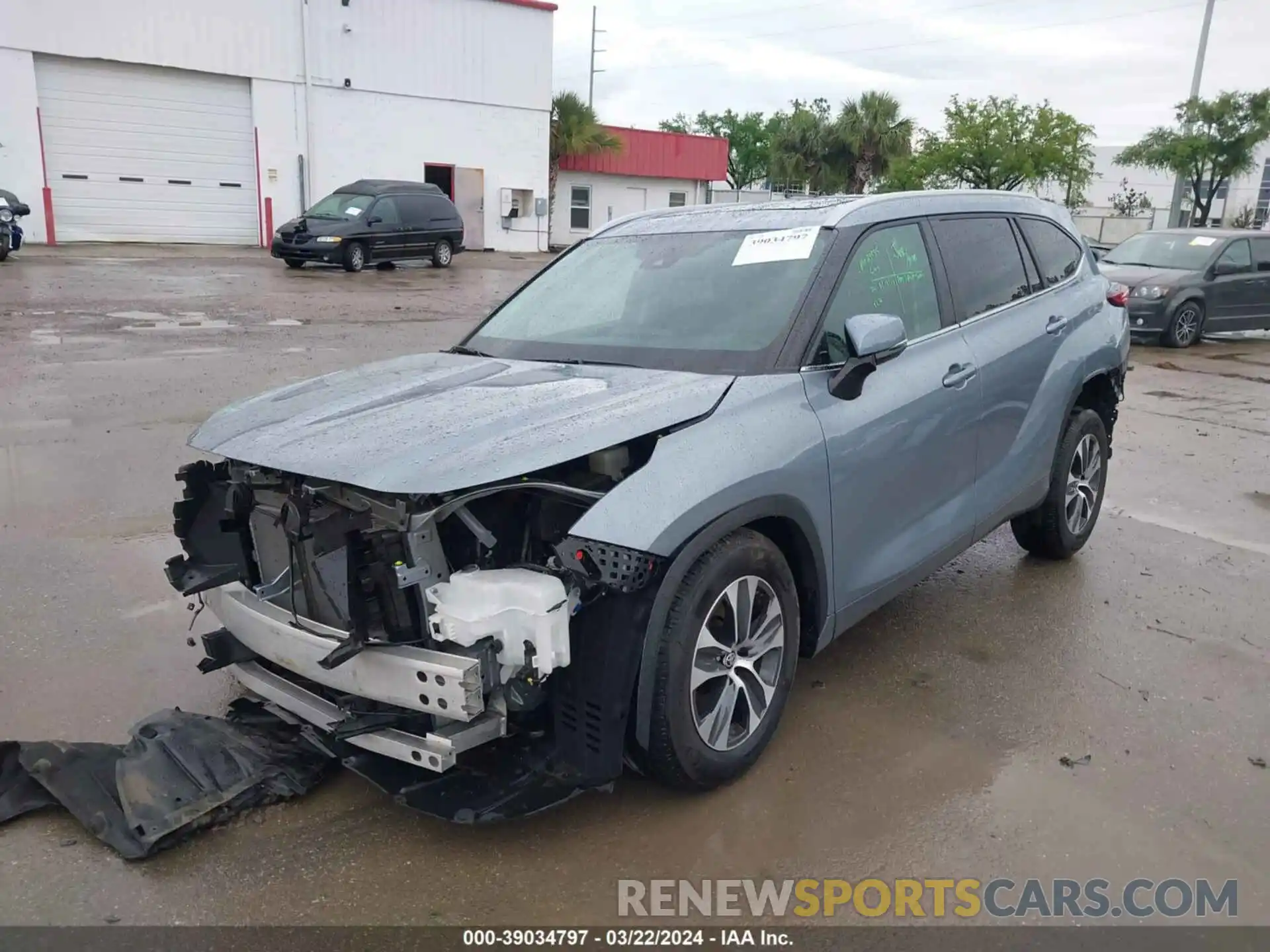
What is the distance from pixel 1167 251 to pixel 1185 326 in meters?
1.46

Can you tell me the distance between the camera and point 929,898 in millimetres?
2805

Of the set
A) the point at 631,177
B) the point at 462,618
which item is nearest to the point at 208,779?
the point at 462,618

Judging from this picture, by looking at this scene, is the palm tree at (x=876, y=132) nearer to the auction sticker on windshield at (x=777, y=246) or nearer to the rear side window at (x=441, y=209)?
the rear side window at (x=441, y=209)

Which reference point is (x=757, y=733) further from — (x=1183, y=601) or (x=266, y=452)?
(x=1183, y=601)

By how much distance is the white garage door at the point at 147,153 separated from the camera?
24656 millimetres

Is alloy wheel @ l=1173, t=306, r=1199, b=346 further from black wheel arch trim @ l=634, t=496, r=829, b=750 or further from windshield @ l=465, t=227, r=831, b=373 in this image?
black wheel arch trim @ l=634, t=496, r=829, b=750

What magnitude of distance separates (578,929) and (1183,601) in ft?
12.1

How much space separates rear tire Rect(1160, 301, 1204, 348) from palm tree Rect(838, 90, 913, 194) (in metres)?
25.9

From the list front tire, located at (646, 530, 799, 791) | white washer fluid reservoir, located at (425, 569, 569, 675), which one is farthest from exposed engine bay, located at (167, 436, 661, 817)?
front tire, located at (646, 530, 799, 791)

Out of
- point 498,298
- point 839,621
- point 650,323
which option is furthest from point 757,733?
point 498,298

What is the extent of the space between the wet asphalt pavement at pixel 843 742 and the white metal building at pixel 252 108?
2143 cm

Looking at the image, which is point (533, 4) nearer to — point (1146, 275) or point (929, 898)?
point (1146, 275)

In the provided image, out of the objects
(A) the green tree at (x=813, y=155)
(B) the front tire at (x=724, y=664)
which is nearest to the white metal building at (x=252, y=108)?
(A) the green tree at (x=813, y=155)

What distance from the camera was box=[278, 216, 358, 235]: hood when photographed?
2120 cm
